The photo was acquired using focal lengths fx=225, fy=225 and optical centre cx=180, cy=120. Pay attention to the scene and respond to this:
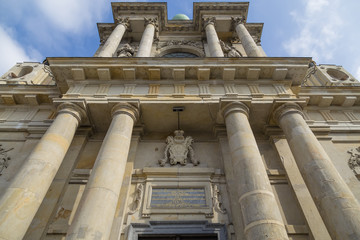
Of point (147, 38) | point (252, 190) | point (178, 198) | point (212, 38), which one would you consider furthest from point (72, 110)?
point (212, 38)

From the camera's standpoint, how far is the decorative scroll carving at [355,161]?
28.6 feet

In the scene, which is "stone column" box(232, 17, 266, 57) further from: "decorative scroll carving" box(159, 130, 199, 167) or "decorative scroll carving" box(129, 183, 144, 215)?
"decorative scroll carving" box(129, 183, 144, 215)

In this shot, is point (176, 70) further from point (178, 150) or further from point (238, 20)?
point (238, 20)

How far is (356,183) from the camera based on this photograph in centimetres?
834

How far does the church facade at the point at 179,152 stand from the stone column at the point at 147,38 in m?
4.11

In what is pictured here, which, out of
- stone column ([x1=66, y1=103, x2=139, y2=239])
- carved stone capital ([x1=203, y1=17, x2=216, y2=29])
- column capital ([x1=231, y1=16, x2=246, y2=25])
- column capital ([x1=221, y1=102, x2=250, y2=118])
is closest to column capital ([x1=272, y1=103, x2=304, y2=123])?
column capital ([x1=221, y1=102, x2=250, y2=118])

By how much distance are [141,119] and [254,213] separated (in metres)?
6.05

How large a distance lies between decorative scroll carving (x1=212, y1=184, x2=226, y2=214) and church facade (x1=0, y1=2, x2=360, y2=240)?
0.04 metres

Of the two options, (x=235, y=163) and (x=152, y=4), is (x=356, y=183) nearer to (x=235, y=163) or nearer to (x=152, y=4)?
(x=235, y=163)

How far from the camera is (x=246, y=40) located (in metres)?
15.0

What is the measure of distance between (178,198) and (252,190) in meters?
2.86

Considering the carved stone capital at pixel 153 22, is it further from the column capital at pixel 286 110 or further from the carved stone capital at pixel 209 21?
the column capital at pixel 286 110

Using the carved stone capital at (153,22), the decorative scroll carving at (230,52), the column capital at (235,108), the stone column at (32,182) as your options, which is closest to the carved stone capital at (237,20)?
the decorative scroll carving at (230,52)

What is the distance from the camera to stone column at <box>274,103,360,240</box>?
5.38 meters
